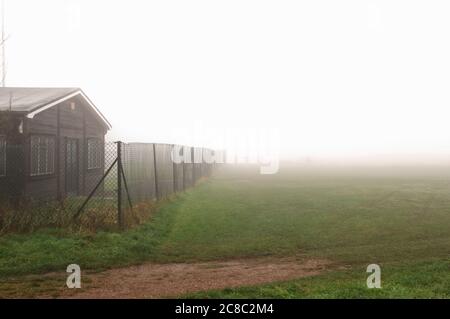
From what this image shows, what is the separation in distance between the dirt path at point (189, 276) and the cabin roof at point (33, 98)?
9.40 metres

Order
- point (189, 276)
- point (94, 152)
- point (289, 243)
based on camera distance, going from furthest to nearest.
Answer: point (94, 152) → point (289, 243) → point (189, 276)

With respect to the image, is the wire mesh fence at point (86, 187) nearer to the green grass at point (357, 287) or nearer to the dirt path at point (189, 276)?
the dirt path at point (189, 276)

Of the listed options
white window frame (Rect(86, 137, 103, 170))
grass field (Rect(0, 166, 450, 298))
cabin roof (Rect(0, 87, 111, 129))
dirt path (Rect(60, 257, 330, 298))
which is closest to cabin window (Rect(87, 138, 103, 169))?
white window frame (Rect(86, 137, 103, 170))

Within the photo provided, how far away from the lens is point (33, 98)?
18.4 m

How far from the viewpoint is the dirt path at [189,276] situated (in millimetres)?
7363

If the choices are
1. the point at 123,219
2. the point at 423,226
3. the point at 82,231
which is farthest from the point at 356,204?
the point at 82,231

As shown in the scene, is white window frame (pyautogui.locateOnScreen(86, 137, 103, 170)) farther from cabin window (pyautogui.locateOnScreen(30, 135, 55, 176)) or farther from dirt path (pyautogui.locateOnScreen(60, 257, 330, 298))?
dirt path (pyautogui.locateOnScreen(60, 257, 330, 298))

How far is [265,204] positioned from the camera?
1870 centimetres

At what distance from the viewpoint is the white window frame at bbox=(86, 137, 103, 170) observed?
22.9 m

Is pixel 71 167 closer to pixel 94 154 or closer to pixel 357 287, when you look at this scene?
pixel 94 154

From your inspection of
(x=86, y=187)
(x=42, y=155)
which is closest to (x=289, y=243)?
(x=42, y=155)

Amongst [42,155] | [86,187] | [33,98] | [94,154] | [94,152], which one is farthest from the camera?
[94,152]

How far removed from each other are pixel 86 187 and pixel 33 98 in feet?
16.5

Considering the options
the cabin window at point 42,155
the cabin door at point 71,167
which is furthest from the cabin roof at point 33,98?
the cabin door at point 71,167
